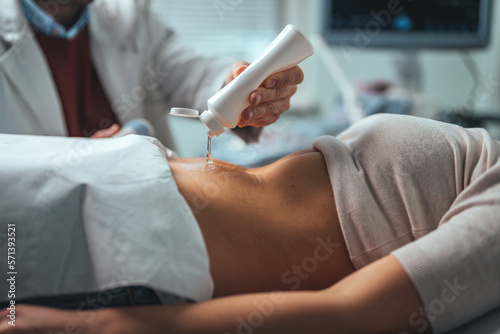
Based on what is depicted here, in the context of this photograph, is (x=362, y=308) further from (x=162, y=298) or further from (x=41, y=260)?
(x=41, y=260)

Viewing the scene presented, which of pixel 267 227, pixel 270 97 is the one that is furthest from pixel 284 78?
pixel 267 227

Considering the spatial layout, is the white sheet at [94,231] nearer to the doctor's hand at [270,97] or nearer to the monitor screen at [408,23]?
the doctor's hand at [270,97]

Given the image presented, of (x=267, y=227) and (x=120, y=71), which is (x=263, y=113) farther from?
(x=120, y=71)

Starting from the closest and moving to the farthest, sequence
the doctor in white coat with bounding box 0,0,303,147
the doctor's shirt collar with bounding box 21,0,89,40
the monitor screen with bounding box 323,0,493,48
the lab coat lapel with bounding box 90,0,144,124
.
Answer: the doctor in white coat with bounding box 0,0,303,147
the doctor's shirt collar with bounding box 21,0,89,40
the lab coat lapel with bounding box 90,0,144,124
the monitor screen with bounding box 323,0,493,48

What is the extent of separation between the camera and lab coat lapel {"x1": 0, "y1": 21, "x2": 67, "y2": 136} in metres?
1.02

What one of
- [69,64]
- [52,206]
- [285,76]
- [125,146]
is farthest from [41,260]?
[69,64]

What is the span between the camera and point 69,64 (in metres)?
1.19

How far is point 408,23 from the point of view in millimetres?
1693

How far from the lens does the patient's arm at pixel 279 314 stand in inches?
20.1

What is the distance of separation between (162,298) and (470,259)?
36 centimetres

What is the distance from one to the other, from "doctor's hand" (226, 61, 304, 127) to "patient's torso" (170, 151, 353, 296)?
11cm

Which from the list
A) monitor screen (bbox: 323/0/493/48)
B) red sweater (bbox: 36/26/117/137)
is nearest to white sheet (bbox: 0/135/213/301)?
red sweater (bbox: 36/26/117/137)

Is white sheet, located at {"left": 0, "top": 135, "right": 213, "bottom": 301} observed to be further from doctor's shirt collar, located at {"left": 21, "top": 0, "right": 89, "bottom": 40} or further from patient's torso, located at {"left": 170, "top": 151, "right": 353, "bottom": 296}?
doctor's shirt collar, located at {"left": 21, "top": 0, "right": 89, "bottom": 40}

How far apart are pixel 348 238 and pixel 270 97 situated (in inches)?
10.5
